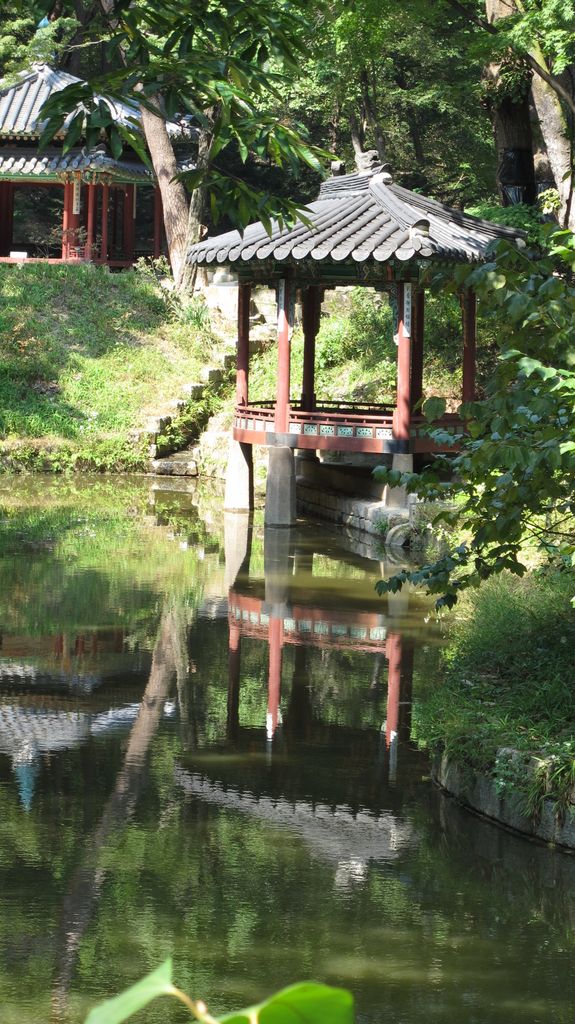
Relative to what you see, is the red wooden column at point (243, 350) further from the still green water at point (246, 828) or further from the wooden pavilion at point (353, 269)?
the still green water at point (246, 828)

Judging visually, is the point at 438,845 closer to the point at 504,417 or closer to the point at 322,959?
the point at 322,959

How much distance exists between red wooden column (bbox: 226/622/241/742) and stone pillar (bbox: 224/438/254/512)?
22.6 feet

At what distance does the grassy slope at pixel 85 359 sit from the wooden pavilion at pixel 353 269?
556cm

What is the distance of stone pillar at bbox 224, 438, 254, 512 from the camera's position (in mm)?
18031

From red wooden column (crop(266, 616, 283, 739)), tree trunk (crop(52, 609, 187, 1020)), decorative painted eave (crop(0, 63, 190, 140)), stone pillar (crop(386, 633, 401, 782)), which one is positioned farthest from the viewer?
decorative painted eave (crop(0, 63, 190, 140))

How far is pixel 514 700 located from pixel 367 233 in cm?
945

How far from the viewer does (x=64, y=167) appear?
1102 inches

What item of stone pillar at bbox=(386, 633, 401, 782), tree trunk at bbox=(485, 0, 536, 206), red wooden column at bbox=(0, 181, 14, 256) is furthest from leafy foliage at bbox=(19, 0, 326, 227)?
red wooden column at bbox=(0, 181, 14, 256)

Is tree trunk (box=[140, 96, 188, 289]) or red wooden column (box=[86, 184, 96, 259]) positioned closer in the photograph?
tree trunk (box=[140, 96, 188, 289])

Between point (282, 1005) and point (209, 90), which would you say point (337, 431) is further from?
point (282, 1005)

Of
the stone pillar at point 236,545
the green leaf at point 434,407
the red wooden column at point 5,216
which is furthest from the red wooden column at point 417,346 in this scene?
the red wooden column at point 5,216

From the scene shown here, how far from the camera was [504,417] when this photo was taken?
6.24 m

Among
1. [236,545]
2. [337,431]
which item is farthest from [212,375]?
[236,545]

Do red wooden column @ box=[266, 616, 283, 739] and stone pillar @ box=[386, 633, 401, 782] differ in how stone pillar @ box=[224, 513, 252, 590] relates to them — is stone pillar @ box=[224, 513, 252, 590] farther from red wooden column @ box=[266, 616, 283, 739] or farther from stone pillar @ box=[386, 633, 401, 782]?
stone pillar @ box=[386, 633, 401, 782]
